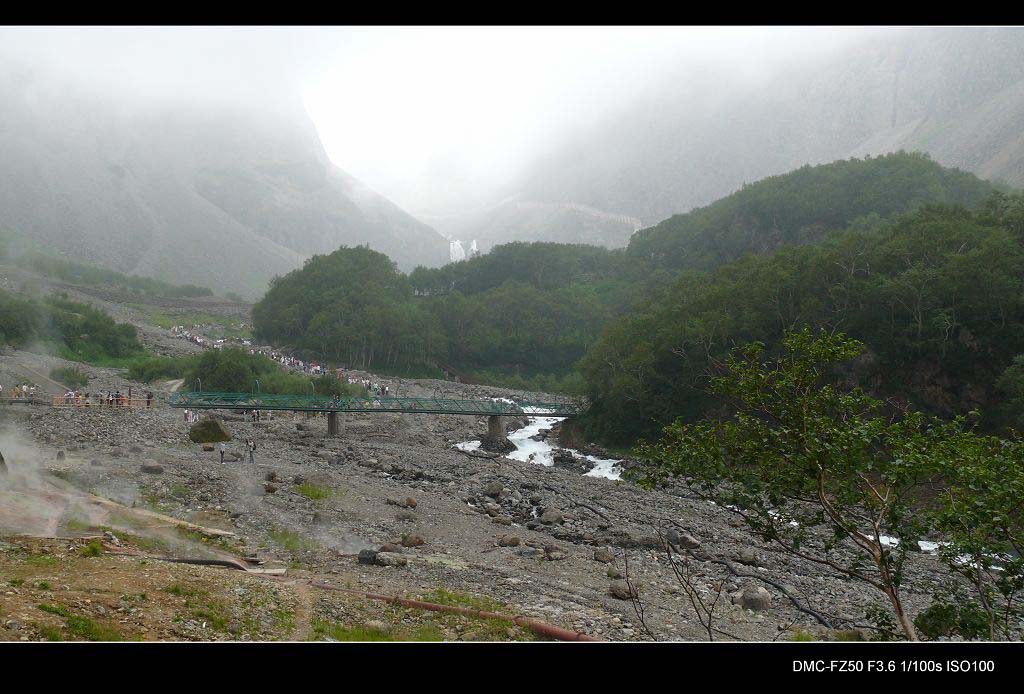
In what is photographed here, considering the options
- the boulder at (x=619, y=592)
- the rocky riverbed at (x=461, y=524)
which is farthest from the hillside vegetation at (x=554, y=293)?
the boulder at (x=619, y=592)

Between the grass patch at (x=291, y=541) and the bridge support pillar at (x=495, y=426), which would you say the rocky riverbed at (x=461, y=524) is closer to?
the grass patch at (x=291, y=541)

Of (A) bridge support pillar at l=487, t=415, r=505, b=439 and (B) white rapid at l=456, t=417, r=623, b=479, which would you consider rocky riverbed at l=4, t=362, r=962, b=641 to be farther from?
(A) bridge support pillar at l=487, t=415, r=505, b=439

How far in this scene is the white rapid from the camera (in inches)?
1577

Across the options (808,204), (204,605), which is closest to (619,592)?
(204,605)

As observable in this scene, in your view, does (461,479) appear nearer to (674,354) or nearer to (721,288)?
(674,354)

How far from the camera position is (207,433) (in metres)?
34.7

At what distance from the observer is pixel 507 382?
83625 mm

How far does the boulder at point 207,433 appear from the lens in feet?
113

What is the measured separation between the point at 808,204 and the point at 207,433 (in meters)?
79.6

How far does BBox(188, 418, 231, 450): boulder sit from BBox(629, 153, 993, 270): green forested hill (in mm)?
61654

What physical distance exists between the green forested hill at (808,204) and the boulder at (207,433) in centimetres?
6165

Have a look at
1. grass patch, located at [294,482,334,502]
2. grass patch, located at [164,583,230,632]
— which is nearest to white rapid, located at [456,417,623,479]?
grass patch, located at [294,482,334,502]

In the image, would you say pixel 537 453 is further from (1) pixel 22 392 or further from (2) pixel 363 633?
(2) pixel 363 633

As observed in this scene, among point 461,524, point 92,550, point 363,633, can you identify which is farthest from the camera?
point 461,524
